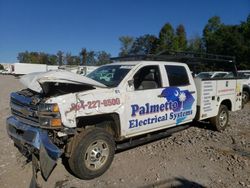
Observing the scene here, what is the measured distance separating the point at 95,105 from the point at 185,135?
3.60m

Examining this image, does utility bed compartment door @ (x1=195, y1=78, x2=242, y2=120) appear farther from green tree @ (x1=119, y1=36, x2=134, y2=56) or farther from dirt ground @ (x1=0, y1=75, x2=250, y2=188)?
green tree @ (x1=119, y1=36, x2=134, y2=56)

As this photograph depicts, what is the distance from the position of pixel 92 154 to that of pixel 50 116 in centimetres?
100

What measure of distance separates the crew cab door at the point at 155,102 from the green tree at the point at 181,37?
5201cm

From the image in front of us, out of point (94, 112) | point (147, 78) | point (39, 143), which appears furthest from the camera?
point (147, 78)

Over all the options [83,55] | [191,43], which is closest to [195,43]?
[191,43]

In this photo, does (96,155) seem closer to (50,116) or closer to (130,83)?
(50,116)

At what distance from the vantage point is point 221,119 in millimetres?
7645

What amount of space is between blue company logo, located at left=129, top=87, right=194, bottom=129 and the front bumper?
1.64m

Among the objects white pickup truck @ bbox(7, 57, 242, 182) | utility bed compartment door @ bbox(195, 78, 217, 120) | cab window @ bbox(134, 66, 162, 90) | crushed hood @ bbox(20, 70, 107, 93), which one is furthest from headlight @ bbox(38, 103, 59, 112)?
utility bed compartment door @ bbox(195, 78, 217, 120)

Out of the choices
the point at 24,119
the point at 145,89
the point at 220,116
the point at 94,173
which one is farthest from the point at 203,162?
the point at 24,119

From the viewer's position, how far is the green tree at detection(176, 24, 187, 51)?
57431 mm

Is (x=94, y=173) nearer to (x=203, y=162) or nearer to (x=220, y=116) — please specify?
(x=203, y=162)

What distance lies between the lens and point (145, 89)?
5.24m

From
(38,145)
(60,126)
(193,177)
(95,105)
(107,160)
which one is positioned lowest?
(193,177)
